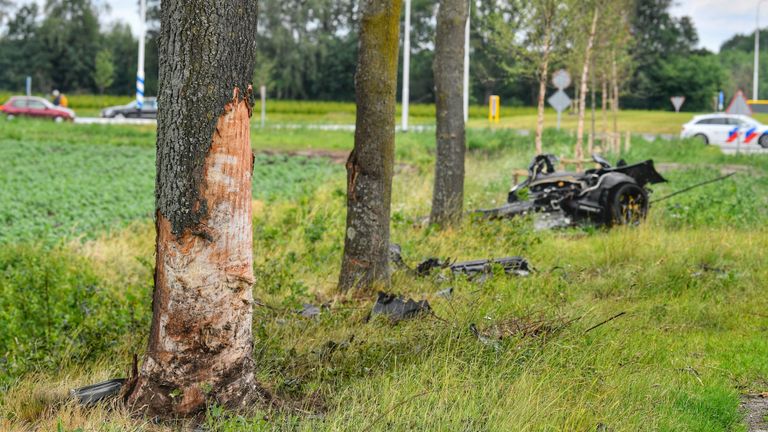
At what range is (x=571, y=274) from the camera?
975 cm

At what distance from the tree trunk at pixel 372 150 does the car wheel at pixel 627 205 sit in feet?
16.7

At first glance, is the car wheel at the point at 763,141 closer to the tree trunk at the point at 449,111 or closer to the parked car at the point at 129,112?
the tree trunk at the point at 449,111

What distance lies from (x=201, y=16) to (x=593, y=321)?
3.53 metres

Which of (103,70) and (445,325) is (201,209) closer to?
(445,325)

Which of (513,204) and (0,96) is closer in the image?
(513,204)

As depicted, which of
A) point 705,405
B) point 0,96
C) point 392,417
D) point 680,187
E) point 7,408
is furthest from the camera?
point 0,96

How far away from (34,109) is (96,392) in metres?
46.0

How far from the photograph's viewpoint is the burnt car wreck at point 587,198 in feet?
43.2

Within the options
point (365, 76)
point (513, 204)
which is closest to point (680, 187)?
point (513, 204)

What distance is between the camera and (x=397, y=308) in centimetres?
730

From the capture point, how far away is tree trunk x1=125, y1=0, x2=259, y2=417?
5.31 m

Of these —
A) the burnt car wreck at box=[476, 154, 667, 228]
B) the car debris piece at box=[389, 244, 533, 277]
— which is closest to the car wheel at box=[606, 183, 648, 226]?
the burnt car wreck at box=[476, 154, 667, 228]

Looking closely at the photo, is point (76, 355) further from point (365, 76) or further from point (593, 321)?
point (593, 321)

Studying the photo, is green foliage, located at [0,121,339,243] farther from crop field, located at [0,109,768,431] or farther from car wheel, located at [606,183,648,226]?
car wheel, located at [606,183,648,226]
